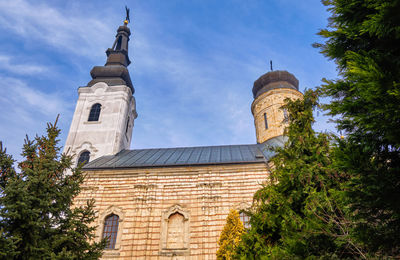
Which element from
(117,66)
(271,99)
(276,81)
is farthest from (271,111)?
(117,66)

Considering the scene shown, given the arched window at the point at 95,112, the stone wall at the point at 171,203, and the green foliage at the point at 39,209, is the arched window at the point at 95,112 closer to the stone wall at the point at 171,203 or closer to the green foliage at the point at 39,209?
the stone wall at the point at 171,203

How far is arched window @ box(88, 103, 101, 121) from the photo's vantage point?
22.3 meters

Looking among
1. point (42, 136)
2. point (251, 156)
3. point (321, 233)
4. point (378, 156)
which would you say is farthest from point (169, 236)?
point (378, 156)

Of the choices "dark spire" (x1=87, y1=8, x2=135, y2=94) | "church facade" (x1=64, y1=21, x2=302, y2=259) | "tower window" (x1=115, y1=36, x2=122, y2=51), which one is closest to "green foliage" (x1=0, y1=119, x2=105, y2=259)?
"church facade" (x1=64, y1=21, x2=302, y2=259)

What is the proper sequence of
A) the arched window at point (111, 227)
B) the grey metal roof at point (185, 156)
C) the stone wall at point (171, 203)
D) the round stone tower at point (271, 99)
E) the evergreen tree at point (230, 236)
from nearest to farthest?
the evergreen tree at point (230, 236) < the stone wall at point (171, 203) < the arched window at point (111, 227) < the grey metal roof at point (185, 156) < the round stone tower at point (271, 99)

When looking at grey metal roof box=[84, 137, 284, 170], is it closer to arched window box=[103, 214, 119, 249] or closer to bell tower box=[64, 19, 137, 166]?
bell tower box=[64, 19, 137, 166]

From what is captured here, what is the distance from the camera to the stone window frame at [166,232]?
13.5 metres

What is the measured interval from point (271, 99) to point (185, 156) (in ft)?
34.6

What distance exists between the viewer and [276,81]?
80.6 feet

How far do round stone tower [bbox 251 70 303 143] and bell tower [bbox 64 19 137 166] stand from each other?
40.8ft

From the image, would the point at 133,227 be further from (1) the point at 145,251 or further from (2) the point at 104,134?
(2) the point at 104,134

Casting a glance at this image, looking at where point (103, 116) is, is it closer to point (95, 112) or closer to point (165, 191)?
Answer: point (95, 112)

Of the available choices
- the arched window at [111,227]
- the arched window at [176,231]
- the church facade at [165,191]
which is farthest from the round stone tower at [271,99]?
the arched window at [111,227]

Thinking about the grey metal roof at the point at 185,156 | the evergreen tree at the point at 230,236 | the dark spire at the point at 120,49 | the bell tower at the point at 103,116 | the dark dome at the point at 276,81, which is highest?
the dark spire at the point at 120,49
